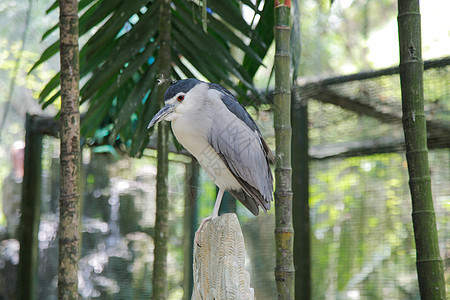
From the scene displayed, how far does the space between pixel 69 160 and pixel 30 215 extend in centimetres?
209

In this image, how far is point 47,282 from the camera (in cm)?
355

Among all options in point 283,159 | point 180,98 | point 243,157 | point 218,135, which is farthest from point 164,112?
point 283,159

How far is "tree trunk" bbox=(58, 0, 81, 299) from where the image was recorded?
1716 mm

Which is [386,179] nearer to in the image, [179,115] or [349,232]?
[349,232]

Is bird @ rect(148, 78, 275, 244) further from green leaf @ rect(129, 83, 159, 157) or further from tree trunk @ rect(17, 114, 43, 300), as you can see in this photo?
tree trunk @ rect(17, 114, 43, 300)

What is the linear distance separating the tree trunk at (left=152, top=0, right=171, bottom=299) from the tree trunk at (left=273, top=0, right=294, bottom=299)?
63 cm

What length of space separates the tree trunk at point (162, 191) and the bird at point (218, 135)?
0.33m

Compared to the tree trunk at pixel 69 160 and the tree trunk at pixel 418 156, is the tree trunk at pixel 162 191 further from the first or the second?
the tree trunk at pixel 418 156

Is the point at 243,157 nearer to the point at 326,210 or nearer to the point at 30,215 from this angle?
the point at 326,210

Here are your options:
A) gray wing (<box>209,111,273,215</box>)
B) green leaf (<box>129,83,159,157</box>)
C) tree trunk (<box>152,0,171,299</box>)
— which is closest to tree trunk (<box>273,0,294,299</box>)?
gray wing (<box>209,111,273,215</box>)

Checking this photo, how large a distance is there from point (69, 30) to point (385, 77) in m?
1.92

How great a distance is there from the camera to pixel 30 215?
360cm

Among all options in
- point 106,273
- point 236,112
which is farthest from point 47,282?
point 236,112

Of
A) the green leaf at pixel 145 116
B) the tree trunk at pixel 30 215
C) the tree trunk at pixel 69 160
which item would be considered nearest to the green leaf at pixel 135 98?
the green leaf at pixel 145 116
